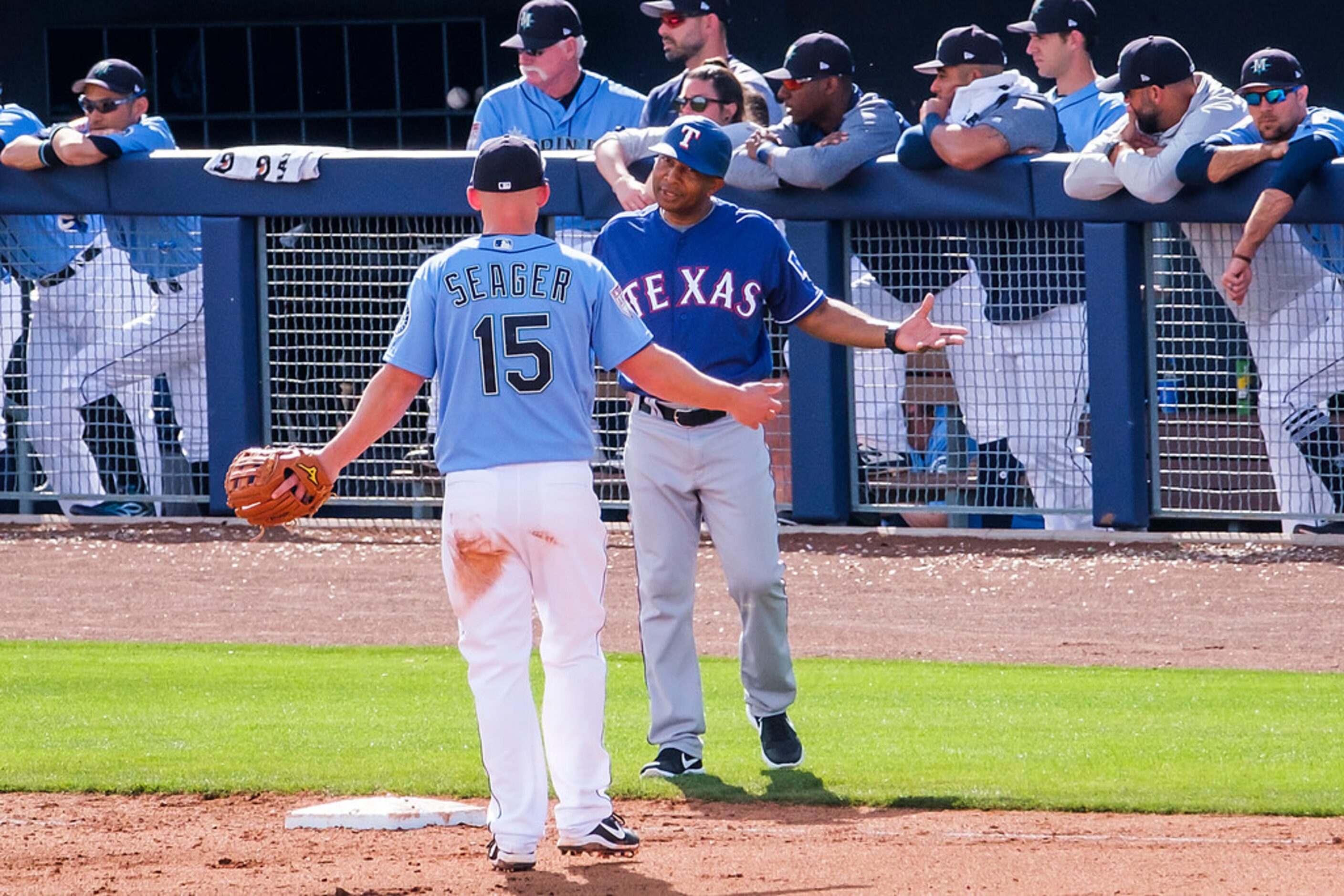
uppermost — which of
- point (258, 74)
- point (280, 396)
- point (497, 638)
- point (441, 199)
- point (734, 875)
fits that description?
point (258, 74)

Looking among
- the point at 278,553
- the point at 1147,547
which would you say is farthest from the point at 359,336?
the point at 1147,547

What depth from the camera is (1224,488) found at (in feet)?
31.3

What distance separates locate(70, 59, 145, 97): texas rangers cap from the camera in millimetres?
10664

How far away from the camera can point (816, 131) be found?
9742 millimetres

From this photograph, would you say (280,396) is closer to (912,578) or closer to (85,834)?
(912,578)

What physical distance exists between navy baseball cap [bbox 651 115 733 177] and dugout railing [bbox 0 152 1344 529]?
3.92 metres

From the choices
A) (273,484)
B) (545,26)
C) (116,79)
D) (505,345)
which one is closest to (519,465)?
(505,345)

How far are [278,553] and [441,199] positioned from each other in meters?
1.97

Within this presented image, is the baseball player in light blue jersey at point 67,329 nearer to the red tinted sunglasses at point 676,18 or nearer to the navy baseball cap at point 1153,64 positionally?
the red tinted sunglasses at point 676,18

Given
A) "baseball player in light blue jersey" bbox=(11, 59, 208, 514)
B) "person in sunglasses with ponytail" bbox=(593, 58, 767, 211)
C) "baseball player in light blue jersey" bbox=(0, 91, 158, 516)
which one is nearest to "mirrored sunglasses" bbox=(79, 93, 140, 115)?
"baseball player in light blue jersey" bbox=(11, 59, 208, 514)

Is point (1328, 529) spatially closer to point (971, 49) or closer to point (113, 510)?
point (971, 49)

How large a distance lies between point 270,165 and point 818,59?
299 cm

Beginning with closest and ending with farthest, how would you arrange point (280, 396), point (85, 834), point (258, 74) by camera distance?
point (85, 834) < point (280, 396) < point (258, 74)

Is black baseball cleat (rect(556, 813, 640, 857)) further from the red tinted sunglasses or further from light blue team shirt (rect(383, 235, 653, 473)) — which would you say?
the red tinted sunglasses
